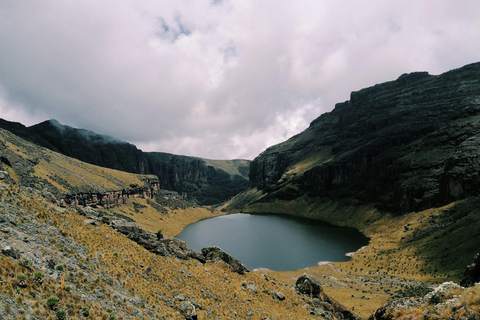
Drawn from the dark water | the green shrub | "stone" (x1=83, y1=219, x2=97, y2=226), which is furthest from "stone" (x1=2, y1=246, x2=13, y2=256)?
the dark water

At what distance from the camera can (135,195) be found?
19375 cm

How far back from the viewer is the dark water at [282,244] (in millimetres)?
98875

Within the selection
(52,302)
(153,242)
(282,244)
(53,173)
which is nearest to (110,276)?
(52,302)

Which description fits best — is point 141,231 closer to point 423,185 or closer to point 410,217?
point 410,217

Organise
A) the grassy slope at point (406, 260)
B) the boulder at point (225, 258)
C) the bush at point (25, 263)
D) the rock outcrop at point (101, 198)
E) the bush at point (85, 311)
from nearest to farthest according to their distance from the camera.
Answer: the bush at point (25, 263)
the bush at point (85, 311)
the boulder at point (225, 258)
the grassy slope at point (406, 260)
the rock outcrop at point (101, 198)

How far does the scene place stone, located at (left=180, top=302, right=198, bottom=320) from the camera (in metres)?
20.5

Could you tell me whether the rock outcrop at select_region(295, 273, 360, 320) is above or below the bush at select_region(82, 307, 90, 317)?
below

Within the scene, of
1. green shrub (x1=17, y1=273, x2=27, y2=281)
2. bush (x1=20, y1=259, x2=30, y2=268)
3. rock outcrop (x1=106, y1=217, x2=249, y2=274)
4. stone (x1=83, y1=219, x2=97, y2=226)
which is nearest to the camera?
green shrub (x1=17, y1=273, x2=27, y2=281)

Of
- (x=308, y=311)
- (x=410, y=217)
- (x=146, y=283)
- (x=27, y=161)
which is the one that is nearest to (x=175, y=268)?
(x=146, y=283)

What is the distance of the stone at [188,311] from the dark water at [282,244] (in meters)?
76.2

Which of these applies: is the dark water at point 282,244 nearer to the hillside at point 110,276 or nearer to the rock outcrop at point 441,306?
the hillside at point 110,276

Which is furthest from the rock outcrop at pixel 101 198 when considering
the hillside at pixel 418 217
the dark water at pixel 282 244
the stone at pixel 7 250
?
the stone at pixel 7 250

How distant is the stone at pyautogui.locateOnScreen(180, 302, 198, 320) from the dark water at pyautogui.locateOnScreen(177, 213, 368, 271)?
76192 millimetres

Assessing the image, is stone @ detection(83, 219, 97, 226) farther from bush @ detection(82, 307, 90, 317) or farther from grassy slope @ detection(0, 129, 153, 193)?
grassy slope @ detection(0, 129, 153, 193)
